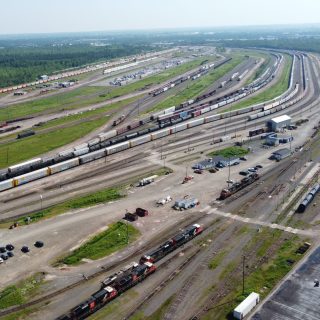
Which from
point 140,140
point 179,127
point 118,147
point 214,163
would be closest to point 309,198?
point 214,163

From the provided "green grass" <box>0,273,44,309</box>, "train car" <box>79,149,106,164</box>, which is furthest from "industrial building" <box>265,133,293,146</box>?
"green grass" <box>0,273,44,309</box>

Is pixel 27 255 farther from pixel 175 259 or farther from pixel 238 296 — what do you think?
pixel 238 296

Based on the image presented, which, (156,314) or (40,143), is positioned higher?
(156,314)

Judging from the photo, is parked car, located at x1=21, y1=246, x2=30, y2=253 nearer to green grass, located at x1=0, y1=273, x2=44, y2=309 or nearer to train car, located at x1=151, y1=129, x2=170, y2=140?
green grass, located at x1=0, y1=273, x2=44, y2=309

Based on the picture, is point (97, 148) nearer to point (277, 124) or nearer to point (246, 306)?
point (277, 124)

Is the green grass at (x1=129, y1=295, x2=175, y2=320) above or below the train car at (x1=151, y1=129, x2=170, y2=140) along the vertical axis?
below

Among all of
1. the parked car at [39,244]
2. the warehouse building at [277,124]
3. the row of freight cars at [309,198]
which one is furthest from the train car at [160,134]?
the parked car at [39,244]
